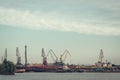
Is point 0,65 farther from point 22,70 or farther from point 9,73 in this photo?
point 22,70

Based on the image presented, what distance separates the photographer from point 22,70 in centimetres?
19862

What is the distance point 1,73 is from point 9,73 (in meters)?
4.64

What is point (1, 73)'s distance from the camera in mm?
142375

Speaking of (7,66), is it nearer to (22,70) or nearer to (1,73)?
(1,73)

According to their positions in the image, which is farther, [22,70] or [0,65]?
[22,70]

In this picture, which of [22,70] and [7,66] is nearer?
[7,66]

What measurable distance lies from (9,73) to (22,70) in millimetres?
58915

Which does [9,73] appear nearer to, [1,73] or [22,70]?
[1,73]

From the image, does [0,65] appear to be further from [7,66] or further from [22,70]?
[22,70]

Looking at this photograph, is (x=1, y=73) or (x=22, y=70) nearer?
(x=1, y=73)

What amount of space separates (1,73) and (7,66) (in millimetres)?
6099

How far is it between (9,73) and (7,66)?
3483 millimetres

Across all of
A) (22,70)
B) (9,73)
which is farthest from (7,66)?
(22,70)

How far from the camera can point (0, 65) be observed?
141m
